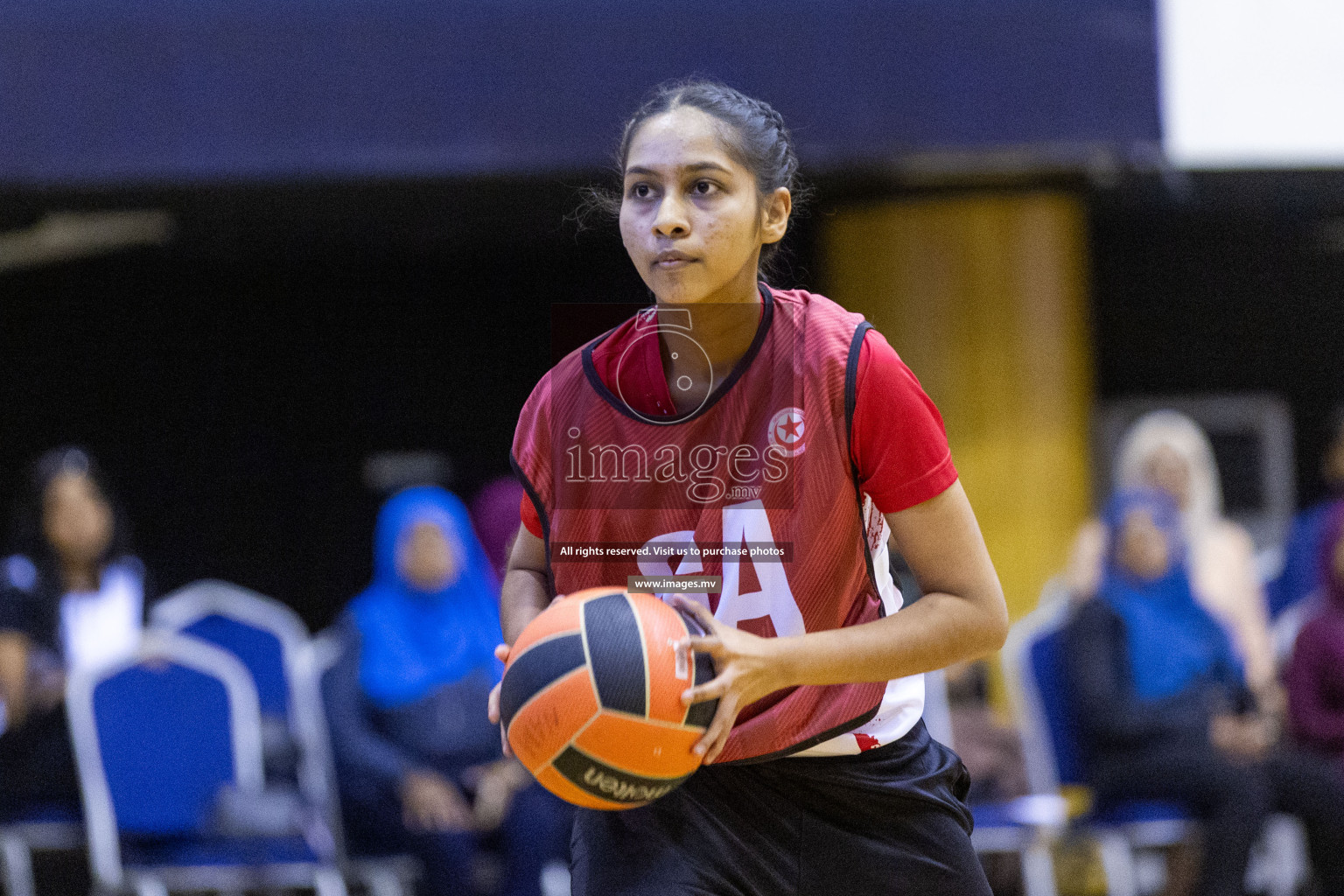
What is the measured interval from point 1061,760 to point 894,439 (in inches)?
135

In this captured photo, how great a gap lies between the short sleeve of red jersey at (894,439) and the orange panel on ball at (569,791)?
515 mm

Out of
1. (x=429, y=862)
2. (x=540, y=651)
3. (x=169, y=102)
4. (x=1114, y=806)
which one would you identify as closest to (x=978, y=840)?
(x=1114, y=806)

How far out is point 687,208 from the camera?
6.18ft

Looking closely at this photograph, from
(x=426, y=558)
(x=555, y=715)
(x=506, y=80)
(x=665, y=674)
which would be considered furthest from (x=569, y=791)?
(x=506, y=80)

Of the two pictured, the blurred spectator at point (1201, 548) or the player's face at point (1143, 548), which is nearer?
the player's face at point (1143, 548)

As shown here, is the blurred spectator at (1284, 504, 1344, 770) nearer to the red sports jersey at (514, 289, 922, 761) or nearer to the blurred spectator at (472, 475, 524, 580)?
the blurred spectator at (472, 475, 524, 580)

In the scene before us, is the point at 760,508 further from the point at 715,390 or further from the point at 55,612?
the point at 55,612

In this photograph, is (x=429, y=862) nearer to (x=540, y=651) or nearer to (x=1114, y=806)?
Result: (x=1114, y=806)

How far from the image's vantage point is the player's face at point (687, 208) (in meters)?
1.88

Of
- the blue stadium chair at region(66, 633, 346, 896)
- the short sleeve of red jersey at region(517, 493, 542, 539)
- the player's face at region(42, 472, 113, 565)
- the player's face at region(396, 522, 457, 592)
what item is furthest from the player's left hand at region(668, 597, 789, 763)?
the player's face at region(42, 472, 113, 565)

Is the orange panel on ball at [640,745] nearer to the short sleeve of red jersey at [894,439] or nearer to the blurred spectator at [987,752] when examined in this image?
the short sleeve of red jersey at [894,439]

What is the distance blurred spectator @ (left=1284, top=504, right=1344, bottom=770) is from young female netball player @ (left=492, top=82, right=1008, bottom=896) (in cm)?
347

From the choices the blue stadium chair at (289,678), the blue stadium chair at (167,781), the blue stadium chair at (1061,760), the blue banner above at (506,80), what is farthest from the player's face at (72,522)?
the blue stadium chair at (1061,760)

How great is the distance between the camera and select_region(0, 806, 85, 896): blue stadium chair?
4633 millimetres
